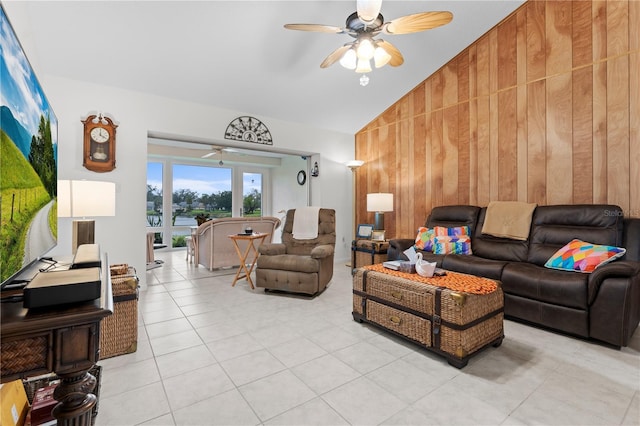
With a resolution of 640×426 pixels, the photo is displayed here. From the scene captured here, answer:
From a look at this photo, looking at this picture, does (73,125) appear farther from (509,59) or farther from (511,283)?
(509,59)

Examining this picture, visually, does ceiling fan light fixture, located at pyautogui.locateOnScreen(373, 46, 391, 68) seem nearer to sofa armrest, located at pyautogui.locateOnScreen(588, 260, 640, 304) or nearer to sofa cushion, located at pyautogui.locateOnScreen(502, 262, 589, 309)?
sofa cushion, located at pyautogui.locateOnScreen(502, 262, 589, 309)

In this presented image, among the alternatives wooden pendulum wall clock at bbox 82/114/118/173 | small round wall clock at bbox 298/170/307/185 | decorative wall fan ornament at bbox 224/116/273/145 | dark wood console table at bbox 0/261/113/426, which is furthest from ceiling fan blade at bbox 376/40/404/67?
small round wall clock at bbox 298/170/307/185

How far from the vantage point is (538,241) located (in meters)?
3.13

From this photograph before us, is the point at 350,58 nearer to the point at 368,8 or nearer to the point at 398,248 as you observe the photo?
the point at 368,8

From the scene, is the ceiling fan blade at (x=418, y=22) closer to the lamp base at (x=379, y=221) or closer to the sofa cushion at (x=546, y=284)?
the sofa cushion at (x=546, y=284)

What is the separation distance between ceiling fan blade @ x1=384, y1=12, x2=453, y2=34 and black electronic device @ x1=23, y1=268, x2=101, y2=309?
2662 millimetres

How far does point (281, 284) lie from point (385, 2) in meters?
3.27

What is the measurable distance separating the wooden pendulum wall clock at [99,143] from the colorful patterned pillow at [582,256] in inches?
188

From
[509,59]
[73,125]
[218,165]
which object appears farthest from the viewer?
[218,165]

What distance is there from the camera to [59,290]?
0.91 metres

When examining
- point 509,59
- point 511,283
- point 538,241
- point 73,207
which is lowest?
point 511,283

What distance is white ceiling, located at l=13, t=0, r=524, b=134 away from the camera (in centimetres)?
279

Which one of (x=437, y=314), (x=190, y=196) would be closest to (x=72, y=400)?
(x=437, y=314)

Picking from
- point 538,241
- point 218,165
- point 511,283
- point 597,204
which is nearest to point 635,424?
point 511,283
